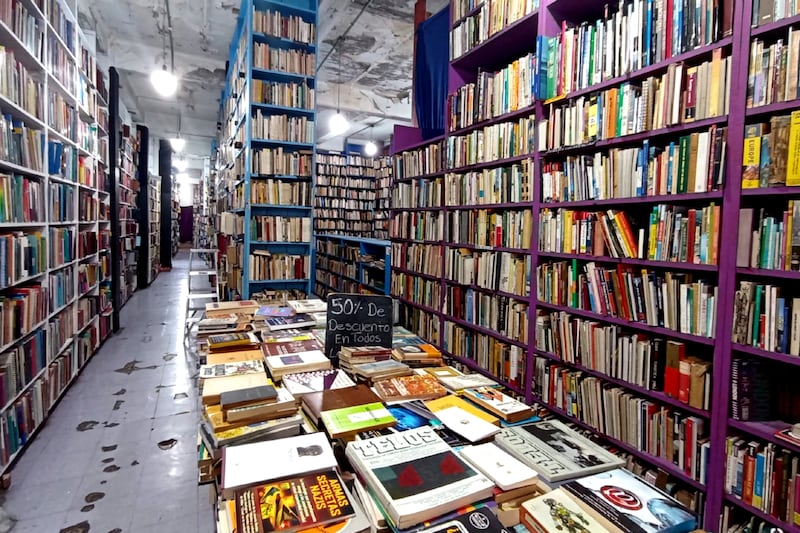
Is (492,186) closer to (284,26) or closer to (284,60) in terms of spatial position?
(284,60)

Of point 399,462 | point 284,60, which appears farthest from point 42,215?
point 399,462

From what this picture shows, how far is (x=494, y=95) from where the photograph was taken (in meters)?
3.13

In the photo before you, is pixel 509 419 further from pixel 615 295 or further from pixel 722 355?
pixel 615 295

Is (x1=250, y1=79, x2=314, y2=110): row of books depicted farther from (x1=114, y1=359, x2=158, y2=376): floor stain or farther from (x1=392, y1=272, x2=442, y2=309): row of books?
(x1=114, y1=359, x2=158, y2=376): floor stain

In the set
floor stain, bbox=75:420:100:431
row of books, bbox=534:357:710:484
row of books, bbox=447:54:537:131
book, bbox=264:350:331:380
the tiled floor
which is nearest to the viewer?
book, bbox=264:350:331:380

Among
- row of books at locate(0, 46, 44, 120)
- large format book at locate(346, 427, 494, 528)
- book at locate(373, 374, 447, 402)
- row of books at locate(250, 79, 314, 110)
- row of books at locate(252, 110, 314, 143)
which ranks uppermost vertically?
row of books at locate(250, 79, 314, 110)

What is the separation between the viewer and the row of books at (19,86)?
2.44 m

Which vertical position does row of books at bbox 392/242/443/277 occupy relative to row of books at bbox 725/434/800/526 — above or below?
above

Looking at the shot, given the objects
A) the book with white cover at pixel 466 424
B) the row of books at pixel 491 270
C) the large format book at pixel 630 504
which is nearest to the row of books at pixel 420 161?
the row of books at pixel 491 270

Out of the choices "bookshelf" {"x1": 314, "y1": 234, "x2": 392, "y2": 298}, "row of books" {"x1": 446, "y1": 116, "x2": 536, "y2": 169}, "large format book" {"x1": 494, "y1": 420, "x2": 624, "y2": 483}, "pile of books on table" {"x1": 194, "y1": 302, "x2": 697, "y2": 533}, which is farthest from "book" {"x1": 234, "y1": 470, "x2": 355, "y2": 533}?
"bookshelf" {"x1": 314, "y1": 234, "x2": 392, "y2": 298}

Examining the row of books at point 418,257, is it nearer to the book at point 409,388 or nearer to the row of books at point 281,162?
the row of books at point 281,162

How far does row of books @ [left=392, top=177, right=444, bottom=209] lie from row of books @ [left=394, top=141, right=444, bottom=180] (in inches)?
3.3

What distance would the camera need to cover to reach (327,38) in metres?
6.60

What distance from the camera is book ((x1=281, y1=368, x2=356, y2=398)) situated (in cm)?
161
